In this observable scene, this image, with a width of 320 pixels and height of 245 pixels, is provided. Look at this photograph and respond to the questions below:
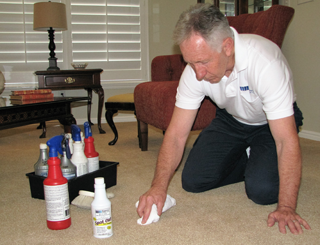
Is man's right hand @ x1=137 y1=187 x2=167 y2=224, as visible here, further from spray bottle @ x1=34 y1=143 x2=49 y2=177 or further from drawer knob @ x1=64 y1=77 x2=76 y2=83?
drawer knob @ x1=64 y1=77 x2=76 y2=83

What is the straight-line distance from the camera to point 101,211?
1.01 metres

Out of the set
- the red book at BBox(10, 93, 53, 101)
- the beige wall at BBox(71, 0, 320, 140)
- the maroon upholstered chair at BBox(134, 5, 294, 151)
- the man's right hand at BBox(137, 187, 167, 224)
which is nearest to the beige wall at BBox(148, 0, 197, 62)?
the beige wall at BBox(71, 0, 320, 140)

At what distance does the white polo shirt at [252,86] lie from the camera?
43.3 inches

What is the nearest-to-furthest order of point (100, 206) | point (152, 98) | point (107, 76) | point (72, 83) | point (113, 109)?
point (100, 206)
point (152, 98)
point (113, 109)
point (72, 83)
point (107, 76)

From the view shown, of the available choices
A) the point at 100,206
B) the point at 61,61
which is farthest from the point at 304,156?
the point at 61,61

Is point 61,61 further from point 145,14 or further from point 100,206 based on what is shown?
point 100,206

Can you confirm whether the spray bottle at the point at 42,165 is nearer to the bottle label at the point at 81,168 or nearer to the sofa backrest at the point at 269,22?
the bottle label at the point at 81,168

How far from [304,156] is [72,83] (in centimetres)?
210

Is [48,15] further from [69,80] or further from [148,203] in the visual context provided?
[148,203]

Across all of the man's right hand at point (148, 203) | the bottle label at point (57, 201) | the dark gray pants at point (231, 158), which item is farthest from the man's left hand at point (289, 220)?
the bottle label at point (57, 201)

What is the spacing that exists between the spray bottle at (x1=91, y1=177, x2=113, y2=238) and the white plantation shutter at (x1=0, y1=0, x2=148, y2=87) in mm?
2860

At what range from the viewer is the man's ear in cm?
114

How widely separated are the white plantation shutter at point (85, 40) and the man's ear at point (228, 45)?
277 centimetres

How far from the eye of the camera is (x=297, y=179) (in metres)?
1.08
